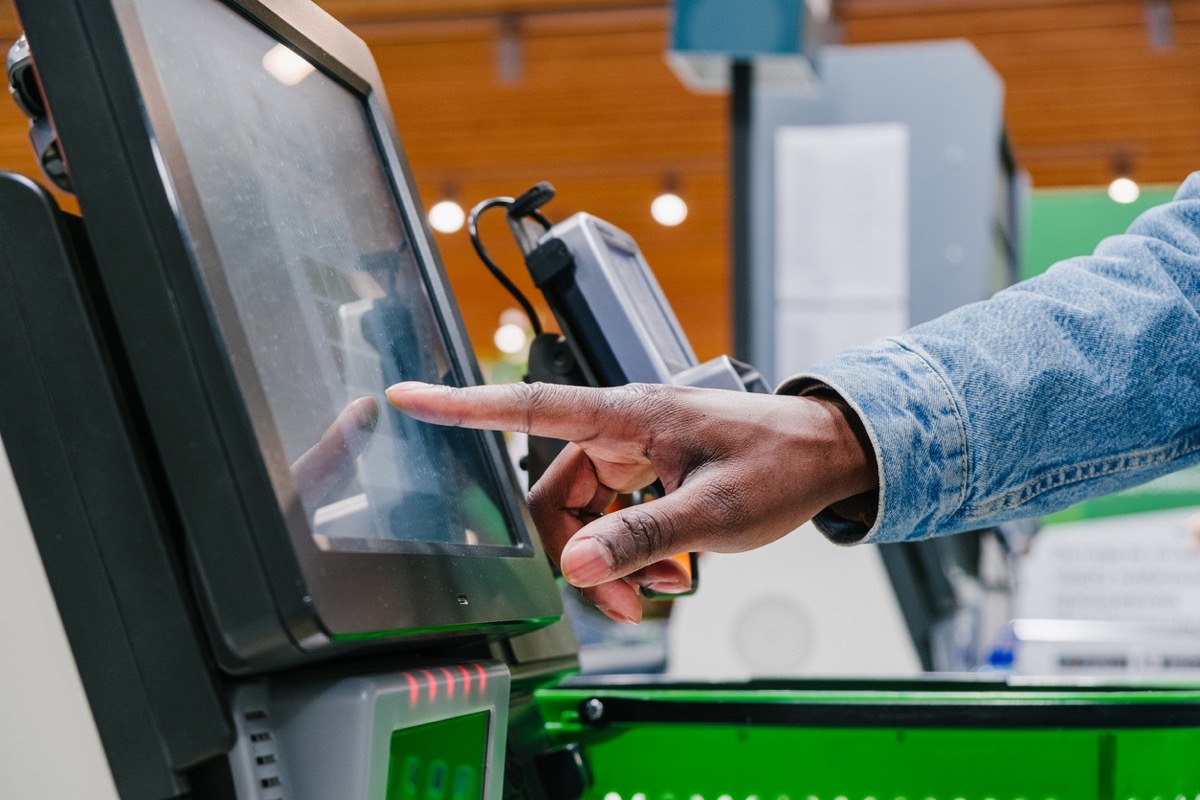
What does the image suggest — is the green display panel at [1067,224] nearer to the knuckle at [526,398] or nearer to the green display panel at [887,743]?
the green display panel at [887,743]

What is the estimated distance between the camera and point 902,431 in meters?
0.83

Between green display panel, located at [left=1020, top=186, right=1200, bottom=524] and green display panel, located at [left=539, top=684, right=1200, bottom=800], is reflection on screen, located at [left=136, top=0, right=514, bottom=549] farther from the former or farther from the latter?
green display panel, located at [left=1020, top=186, right=1200, bottom=524]

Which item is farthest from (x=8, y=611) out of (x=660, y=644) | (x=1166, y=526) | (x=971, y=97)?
(x=1166, y=526)

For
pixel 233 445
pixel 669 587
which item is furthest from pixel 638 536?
pixel 669 587

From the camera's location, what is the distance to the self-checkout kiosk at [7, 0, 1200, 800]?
584 mm

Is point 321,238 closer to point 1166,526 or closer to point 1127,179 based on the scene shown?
point 1166,526

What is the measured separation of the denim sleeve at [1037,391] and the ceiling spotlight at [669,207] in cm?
777

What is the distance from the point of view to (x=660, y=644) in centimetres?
407

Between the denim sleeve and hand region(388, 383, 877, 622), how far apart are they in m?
0.04

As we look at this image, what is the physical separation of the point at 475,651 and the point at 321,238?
292 millimetres

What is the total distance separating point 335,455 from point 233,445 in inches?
4.2

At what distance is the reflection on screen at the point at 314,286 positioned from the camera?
630mm

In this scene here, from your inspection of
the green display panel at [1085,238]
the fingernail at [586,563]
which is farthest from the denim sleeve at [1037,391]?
the green display panel at [1085,238]

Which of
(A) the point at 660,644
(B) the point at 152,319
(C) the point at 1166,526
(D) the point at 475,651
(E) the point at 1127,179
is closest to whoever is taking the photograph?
(B) the point at 152,319
